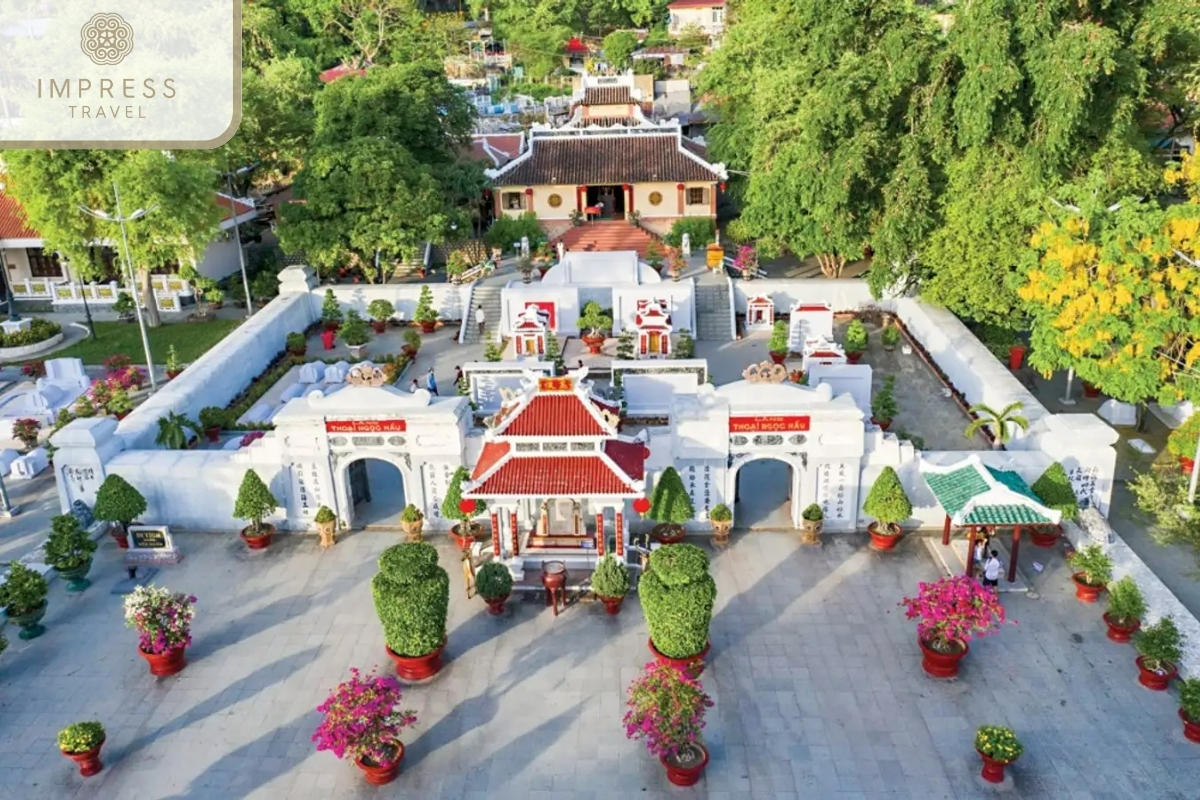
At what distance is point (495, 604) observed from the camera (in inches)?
716

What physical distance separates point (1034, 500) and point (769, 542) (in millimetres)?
5415

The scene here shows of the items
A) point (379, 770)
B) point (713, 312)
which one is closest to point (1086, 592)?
point (379, 770)

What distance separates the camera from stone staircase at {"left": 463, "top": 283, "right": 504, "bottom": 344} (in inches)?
Answer: 1357

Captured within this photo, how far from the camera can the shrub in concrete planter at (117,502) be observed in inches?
796

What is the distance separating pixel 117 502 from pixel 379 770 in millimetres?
10043

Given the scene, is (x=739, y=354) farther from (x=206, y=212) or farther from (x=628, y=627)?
(x=206, y=212)

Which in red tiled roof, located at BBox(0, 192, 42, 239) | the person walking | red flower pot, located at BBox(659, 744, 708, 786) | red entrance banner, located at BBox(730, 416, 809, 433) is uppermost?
red tiled roof, located at BBox(0, 192, 42, 239)

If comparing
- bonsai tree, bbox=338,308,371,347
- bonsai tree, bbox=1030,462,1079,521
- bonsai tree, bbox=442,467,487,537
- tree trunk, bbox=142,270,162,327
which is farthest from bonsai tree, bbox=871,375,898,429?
tree trunk, bbox=142,270,162,327

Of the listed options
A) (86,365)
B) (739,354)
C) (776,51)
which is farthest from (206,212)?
(776,51)

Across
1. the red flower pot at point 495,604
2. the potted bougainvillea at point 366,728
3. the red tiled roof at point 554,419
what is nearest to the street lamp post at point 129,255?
the red tiled roof at point 554,419

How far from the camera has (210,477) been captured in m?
21.2

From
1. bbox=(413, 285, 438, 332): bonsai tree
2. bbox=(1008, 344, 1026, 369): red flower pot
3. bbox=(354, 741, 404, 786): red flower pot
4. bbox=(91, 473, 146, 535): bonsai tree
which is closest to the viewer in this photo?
bbox=(354, 741, 404, 786): red flower pot

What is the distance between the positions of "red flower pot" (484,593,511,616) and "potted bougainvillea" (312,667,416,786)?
13.5 feet

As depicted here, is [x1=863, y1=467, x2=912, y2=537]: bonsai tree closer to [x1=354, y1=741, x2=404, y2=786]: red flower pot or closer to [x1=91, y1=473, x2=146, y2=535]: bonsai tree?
[x1=354, y1=741, x2=404, y2=786]: red flower pot
